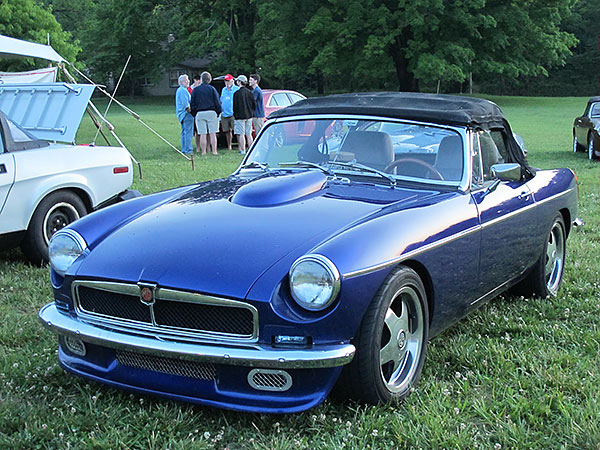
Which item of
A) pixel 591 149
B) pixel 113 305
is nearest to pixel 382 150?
pixel 113 305

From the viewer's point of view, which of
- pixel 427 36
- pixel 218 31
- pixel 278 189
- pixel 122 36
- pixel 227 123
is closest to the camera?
pixel 278 189

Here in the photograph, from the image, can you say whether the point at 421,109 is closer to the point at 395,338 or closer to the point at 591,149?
the point at 395,338

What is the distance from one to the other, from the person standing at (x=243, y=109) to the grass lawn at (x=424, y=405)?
10.5 metres

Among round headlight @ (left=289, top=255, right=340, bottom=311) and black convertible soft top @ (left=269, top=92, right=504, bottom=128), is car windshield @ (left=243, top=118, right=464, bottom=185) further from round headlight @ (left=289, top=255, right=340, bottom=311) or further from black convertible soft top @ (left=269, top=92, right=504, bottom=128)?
round headlight @ (left=289, top=255, right=340, bottom=311)

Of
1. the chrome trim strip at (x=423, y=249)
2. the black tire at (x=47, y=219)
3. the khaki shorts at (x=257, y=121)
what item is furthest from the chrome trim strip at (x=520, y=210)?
the khaki shorts at (x=257, y=121)

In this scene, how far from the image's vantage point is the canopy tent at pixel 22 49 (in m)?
11.4

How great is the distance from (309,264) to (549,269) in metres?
2.93

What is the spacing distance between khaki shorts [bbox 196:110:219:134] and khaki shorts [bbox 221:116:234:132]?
141 centimetres

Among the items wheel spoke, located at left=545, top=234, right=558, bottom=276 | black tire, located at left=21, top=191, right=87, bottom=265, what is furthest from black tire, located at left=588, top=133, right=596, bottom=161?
black tire, located at left=21, top=191, right=87, bottom=265

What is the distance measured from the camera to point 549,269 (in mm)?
5207

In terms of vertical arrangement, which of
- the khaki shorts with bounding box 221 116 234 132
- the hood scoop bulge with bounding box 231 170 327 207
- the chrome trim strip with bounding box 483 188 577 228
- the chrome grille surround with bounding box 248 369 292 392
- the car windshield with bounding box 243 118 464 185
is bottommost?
the khaki shorts with bounding box 221 116 234 132

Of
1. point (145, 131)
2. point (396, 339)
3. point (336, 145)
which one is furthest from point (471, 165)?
point (145, 131)

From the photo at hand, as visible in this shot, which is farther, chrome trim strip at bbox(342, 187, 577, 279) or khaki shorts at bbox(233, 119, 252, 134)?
khaki shorts at bbox(233, 119, 252, 134)

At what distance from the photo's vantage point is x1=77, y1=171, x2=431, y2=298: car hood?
3.06 metres
